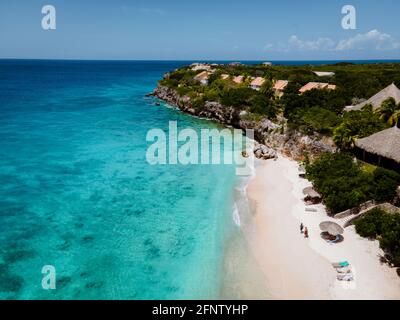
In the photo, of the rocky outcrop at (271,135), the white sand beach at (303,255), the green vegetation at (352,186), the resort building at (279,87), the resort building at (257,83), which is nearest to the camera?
the white sand beach at (303,255)

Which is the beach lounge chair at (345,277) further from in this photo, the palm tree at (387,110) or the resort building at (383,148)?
the palm tree at (387,110)

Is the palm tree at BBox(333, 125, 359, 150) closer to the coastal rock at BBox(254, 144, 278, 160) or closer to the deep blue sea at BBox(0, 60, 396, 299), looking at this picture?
the coastal rock at BBox(254, 144, 278, 160)

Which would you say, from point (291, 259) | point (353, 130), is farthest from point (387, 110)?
point (291, 259)

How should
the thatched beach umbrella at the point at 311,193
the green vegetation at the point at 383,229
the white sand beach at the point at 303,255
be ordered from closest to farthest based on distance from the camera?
the white sand beach at the point at 303,255
the green vegetation at the point at 383,229
the thatched beach umbrella at the point at 311,193

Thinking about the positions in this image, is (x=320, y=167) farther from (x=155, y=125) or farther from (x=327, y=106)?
(x=155, y=125)

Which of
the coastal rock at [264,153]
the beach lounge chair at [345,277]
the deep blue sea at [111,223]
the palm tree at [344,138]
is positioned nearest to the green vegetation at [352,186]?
the palm tree at [344,138]

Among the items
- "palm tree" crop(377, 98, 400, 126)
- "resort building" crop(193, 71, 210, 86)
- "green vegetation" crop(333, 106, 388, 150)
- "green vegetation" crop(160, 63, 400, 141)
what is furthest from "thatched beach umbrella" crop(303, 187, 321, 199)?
"resort building" crop(193, 71, 210, 86)
